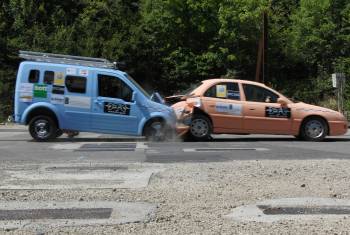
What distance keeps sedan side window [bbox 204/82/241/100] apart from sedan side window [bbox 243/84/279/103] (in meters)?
0.27

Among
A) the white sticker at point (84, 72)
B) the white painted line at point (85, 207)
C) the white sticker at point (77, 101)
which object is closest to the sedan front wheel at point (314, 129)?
the white sticker at point (77, 101)

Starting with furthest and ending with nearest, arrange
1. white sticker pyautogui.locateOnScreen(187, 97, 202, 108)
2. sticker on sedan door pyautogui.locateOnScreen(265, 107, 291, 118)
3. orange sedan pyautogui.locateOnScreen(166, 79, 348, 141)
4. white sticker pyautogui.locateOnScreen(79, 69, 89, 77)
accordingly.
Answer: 1. sticker on sedan door pyautogui.locateOnScreen(265, 107, 291, 118)
2. orange sedan pyautogui.locateOnScreen(166, 79, 348, 141)
3. white sticker pyautogui.locateOnScreen(187, 97, 202, 108)
4. white sticker pyautogui.locateOnScreen(79, 69, 89, 77)

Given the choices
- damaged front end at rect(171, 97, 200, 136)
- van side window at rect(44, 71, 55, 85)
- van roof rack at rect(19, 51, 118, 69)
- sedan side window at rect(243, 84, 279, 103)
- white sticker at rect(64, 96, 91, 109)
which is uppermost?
van roof rack at rect(19, 51, 118, 69)

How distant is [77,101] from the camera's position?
16.3 m

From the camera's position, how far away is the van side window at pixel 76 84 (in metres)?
16.2

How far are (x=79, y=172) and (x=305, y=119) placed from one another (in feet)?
29.0

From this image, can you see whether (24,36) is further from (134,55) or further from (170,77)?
(170,77)

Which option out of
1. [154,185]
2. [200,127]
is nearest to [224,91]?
[200,127]

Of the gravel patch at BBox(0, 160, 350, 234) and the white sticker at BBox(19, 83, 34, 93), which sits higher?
the white sticker at BBox(19, 83, 34, 93)

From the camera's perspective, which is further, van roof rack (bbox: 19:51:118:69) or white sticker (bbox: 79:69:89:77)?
van roof rack (bbox: 19:51:118:69)

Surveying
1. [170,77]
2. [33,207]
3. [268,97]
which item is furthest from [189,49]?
[33,207]

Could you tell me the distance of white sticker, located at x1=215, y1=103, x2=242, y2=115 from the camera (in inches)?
664

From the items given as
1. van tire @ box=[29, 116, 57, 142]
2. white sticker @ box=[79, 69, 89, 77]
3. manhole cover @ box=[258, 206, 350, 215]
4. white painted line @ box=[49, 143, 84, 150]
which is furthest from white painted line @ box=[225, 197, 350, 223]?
van tire @ box=[29, 116, 57, 142]

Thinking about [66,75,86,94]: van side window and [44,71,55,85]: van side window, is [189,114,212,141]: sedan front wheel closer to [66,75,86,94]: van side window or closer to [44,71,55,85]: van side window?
[66,75,86,94]: van side window
